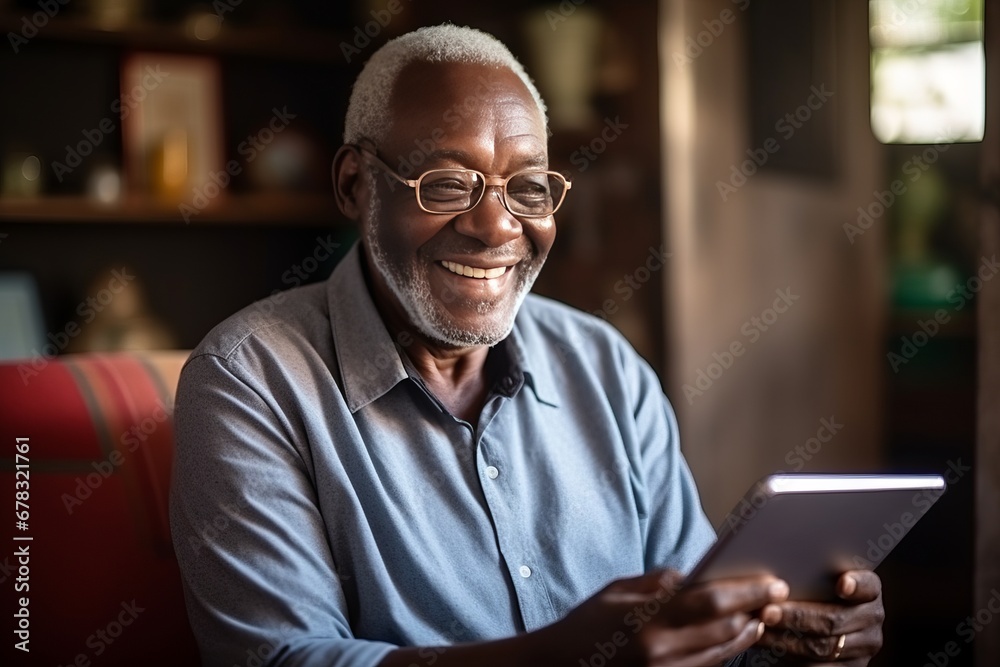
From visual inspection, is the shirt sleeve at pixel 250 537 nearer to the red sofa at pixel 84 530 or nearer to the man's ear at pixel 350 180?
the red sofa at pixel 84 530

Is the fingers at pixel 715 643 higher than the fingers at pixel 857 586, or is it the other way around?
the fingers at pixel 715 643

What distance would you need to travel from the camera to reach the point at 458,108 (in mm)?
1313

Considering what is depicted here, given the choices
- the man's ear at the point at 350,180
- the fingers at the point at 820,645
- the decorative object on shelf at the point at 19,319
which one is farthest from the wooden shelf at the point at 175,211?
the fingers at the point at 820,645

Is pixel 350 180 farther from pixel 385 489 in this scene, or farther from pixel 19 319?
pixel 19 319

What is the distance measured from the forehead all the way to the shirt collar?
212 millimetres

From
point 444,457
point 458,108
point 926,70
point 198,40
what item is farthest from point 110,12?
point 926,70

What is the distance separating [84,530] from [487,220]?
2.18ft

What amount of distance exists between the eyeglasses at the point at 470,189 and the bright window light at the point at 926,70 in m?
2.29

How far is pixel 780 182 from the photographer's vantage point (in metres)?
3.04

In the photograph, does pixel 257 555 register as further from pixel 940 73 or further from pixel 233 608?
pixel 940 73

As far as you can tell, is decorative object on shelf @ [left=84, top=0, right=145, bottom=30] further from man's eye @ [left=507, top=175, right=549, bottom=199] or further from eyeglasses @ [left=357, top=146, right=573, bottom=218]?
man's eye @ [left=507, top=175, right=549, bottom=199]

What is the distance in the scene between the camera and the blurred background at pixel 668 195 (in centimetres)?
282

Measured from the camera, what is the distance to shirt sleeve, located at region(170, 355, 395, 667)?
3.59 feet

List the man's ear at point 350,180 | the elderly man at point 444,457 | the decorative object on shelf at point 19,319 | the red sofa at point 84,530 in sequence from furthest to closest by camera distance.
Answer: the decorative object on shelf at point 19,319 → the man's ear at point 350,180 → the red sofa at point 84,530 → the elderly man at point 444,457
